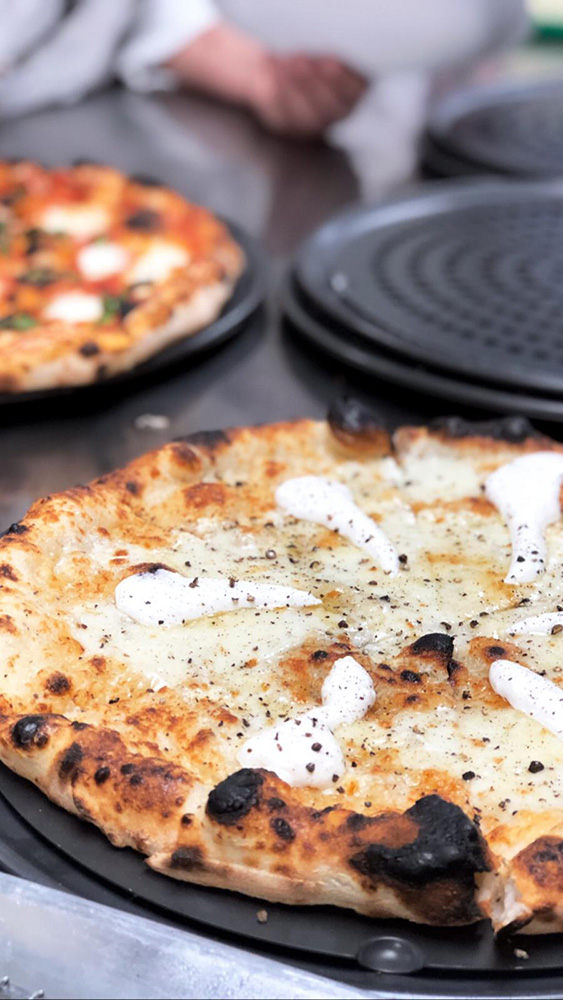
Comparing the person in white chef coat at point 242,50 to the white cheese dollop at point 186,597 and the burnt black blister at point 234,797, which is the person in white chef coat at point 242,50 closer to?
the white cheese dollop at point 186,597

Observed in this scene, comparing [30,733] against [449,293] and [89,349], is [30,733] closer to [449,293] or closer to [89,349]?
[89,349]

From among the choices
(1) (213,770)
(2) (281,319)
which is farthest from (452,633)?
(2) (281,319)

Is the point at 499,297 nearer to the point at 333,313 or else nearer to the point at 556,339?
the point at 556,339

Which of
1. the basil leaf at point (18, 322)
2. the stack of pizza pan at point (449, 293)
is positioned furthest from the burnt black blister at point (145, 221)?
the basil leaf at point (18, 322)

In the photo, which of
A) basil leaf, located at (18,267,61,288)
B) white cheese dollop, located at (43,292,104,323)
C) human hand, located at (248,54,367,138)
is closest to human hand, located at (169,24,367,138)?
human hand, located at (248,54,367,138)

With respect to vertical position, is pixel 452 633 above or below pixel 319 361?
above

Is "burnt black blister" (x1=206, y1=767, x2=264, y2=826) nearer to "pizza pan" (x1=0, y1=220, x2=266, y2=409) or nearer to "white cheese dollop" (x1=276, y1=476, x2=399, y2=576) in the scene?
"white cheese dollop" (x1=276, y1=476, x2=399, y2=576)
